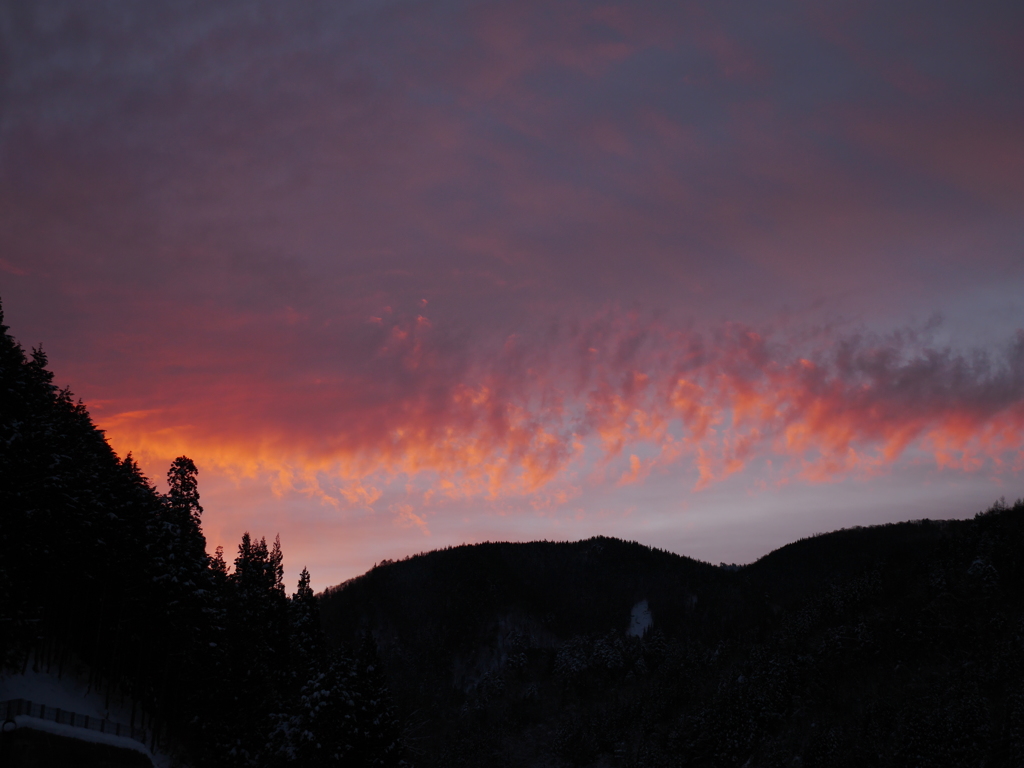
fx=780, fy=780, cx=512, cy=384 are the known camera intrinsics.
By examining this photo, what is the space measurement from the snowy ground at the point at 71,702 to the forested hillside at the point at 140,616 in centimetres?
100

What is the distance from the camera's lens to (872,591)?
123 meters

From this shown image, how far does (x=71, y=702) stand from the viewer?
47.1 metres

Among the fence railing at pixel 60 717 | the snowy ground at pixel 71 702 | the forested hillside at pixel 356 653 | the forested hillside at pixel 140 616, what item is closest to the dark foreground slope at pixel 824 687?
the forested hillside at pixel 356 653

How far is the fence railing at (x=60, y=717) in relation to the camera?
3638 centimetres

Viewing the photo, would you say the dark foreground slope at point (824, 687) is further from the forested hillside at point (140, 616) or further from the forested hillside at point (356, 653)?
the forested hillside at point (140, 616)

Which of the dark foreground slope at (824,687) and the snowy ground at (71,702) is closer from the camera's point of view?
the snowy ground at (71,702)

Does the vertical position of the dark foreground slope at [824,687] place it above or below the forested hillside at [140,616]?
below

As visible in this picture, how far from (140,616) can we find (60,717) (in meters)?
11.3

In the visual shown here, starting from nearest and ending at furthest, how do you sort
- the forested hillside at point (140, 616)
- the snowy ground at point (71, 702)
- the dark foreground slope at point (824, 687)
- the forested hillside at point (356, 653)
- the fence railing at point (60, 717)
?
the fence railing at point (60, 717), the snowy ground at point (71, 702), the forested hillside at point (140, 616), the forested hillside at point (356, 653), the dark foreground slope at point (824, 687)

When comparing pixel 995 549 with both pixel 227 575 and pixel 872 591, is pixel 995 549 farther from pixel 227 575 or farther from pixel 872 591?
pixel 227 575

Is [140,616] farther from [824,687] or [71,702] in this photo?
[824,687]

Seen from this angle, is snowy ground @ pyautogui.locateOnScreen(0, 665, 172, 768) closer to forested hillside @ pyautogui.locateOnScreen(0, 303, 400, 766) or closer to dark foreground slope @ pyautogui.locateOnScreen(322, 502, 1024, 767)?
forested hillside @ pyautogui.locateOnScreen(0, 303, 400, 766)

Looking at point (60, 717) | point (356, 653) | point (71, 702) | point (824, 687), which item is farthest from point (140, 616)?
point (824, 687)

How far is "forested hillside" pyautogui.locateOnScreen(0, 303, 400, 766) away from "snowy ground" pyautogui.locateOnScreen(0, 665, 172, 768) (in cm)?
100
